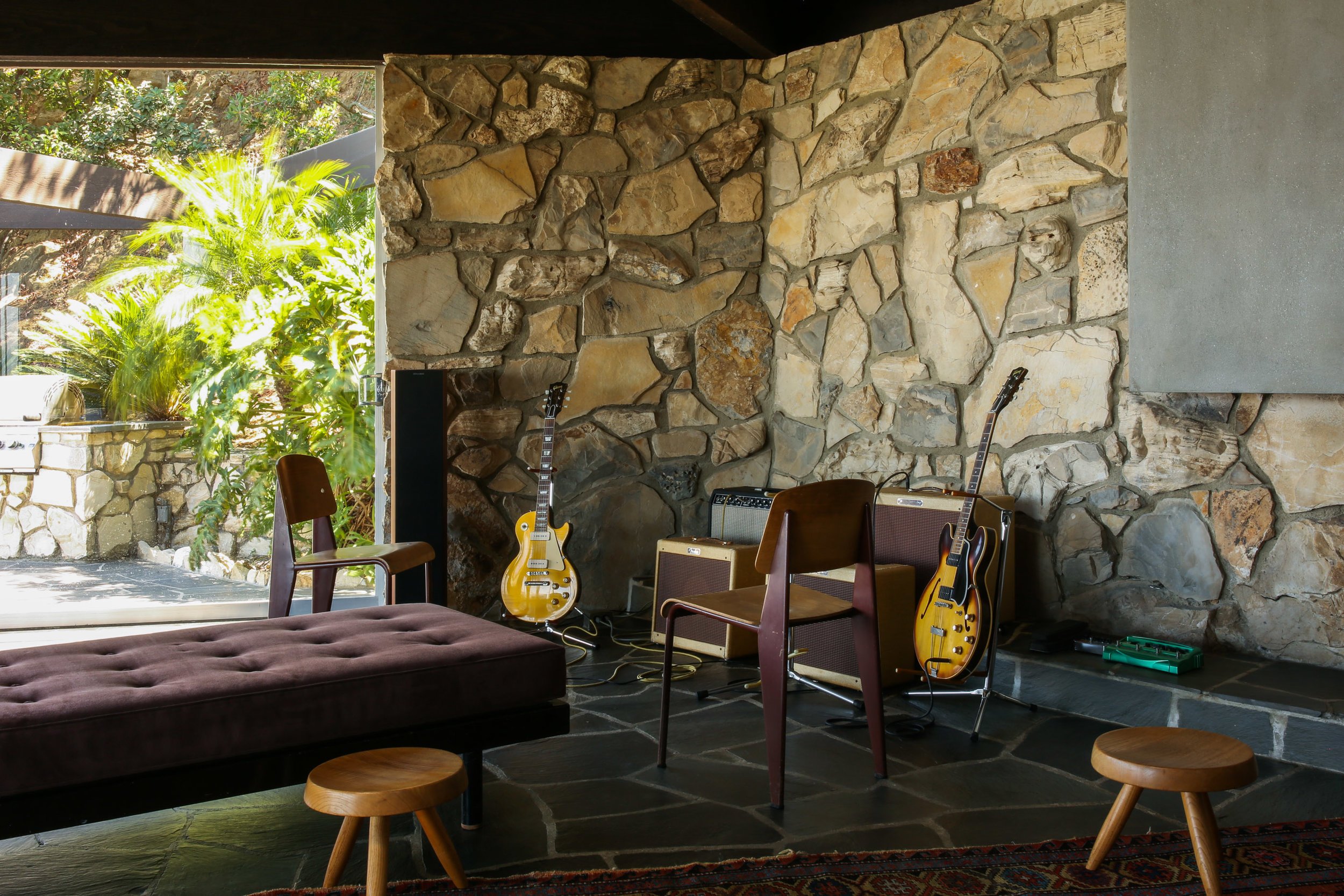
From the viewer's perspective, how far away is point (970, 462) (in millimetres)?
3783

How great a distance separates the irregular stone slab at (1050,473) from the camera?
11.3 feet

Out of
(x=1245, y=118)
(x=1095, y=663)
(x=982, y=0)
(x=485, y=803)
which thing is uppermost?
(x=982, y=0)

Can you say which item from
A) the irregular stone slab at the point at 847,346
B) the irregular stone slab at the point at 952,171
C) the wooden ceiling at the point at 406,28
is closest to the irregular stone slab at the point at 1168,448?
the irregular stone slab at the point at 952,171

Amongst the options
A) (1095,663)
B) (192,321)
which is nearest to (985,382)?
(1095,663)

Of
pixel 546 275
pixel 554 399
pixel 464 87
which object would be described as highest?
pixel 464 87

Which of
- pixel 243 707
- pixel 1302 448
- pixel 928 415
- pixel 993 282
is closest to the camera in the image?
pixel 243 707

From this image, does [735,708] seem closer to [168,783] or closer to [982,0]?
[168,783]

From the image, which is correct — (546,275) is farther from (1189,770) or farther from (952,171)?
(1189,770)

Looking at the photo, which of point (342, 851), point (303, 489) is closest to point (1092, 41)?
point (303, 489)

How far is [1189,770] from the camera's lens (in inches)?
68.9

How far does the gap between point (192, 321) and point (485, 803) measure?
109 inches

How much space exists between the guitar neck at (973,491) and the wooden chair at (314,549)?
1626 mm

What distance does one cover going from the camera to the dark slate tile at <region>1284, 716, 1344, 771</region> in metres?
2.52

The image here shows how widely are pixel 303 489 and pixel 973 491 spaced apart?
2026 millimetres
